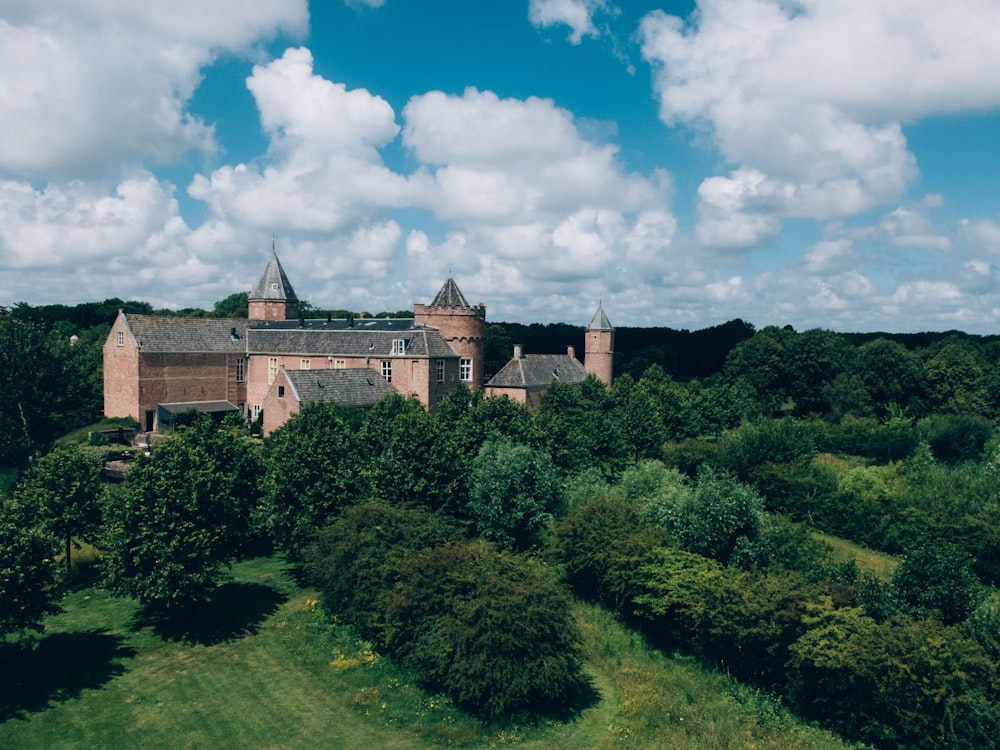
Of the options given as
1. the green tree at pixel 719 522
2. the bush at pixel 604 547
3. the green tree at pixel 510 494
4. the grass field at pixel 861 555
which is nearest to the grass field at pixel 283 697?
the bush at pixel 604 547

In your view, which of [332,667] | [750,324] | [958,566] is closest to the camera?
[332,667]

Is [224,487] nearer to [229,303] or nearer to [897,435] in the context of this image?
[897,435]

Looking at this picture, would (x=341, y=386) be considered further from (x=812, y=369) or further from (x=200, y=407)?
(x=812, y=369)

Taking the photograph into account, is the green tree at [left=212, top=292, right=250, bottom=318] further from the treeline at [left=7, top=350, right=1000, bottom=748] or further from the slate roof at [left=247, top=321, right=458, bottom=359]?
the treeline at [left=7, top=350, right=1000, bottom=748]

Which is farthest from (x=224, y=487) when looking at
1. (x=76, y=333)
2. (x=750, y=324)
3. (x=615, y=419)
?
(x=750, y=324)

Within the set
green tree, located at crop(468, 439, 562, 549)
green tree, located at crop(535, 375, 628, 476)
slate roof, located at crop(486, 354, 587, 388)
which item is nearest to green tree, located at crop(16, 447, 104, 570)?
green tree, located at crop(468, 439, 562, 549)

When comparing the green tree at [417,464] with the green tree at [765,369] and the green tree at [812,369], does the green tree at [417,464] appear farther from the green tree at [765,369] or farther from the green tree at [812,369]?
the green tree at [812,369]
